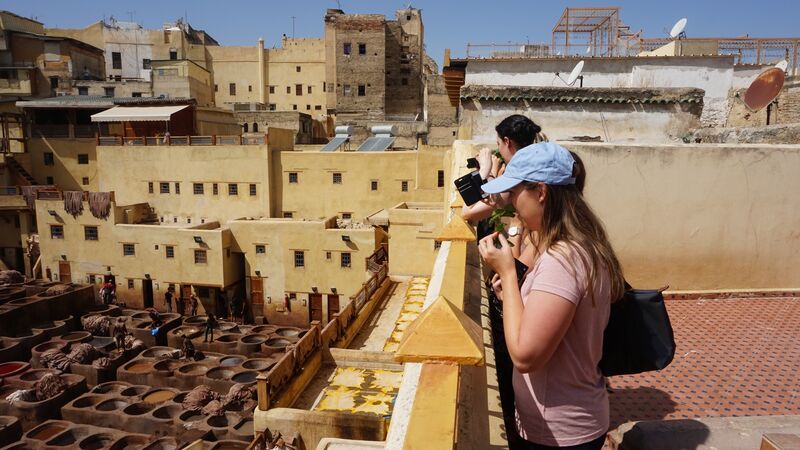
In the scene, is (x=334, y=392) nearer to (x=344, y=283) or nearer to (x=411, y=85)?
(x=344, y=283)

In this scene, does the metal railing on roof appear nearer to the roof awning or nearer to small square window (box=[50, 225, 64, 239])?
the roof awning

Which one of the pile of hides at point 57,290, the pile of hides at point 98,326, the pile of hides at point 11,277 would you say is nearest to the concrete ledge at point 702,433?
the pile of hides at point 98,326

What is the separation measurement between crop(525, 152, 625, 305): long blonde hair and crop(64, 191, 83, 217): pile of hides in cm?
2779

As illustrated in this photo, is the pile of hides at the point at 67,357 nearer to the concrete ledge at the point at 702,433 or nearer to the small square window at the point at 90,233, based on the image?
the small square window at the point at 90,233

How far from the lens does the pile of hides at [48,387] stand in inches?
637

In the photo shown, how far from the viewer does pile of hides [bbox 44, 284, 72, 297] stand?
23.6 metres

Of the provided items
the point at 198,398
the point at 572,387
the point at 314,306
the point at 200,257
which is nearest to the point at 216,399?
the point at 198,398

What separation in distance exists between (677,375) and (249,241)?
21062 millimetres

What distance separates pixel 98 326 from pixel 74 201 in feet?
22.3

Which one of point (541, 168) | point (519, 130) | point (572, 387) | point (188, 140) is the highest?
point (188, 140)

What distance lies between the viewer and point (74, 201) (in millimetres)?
25000

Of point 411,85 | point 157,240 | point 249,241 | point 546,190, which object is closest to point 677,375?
point 546,190

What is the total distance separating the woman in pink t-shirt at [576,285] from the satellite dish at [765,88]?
1074 centimetres

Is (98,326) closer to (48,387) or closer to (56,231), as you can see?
(48,387)
